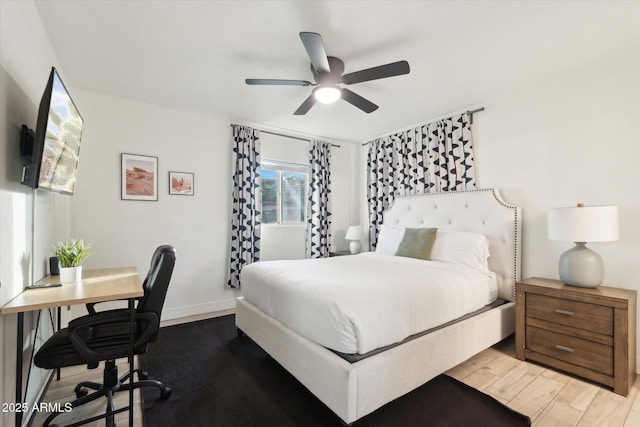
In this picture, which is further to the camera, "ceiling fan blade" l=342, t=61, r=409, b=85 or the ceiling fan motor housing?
the ceiling fan motor housing

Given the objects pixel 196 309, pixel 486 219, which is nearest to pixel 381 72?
pixel 486 219

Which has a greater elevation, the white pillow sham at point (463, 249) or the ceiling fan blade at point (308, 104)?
the ceiling fan blade at point (308, 104)

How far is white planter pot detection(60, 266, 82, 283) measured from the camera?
1.91m

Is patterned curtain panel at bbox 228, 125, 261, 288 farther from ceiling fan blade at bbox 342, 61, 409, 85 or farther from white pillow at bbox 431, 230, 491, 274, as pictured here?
white pillow at bbox 431, 230, 491, 274

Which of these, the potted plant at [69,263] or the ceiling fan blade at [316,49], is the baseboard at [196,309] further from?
the ceiling fan blade at [316,49]

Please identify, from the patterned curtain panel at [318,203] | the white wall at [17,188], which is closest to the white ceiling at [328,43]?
the white wall at [17,188]

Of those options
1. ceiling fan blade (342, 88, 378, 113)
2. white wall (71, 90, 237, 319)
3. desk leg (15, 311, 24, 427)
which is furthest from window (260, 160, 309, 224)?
desk leg (15, 311, 24, 427)

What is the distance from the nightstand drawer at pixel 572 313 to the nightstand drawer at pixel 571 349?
0.12 m

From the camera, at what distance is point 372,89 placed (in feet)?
9.63

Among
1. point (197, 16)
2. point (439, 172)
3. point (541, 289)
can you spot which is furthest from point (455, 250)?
point (197, 16)

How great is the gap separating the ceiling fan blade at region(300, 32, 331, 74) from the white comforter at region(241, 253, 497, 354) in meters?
1.57

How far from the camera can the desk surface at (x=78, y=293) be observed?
137 centimetres

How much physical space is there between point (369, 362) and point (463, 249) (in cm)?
180

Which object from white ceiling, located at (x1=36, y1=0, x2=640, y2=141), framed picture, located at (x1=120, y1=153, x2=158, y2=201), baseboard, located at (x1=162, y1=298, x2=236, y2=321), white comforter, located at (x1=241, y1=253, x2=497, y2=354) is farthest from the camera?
baseboard, located at (x1=162, y1=298, x2=236, y2=321)
